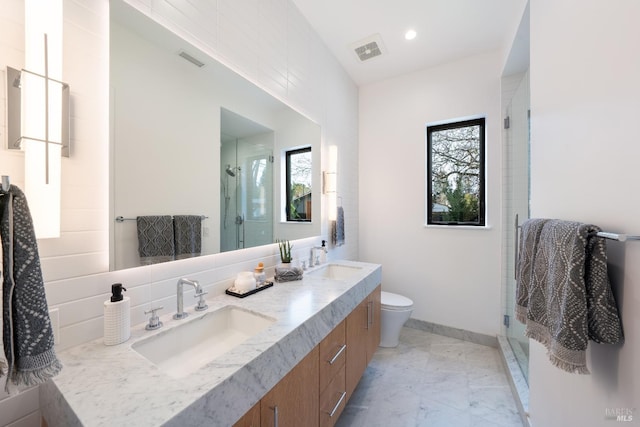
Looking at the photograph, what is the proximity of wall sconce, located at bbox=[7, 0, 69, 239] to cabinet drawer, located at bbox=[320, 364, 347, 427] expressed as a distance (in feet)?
4.00

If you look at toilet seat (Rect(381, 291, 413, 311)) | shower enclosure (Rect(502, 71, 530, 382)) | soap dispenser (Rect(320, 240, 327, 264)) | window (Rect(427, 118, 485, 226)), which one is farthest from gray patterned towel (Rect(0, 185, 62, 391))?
window (Rect(427, 118, 485, 226))

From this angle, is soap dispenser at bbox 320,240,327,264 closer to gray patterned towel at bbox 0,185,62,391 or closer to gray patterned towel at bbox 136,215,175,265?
gray patterned towel at bbox 136,215,175,265

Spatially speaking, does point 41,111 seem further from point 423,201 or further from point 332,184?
point 423,201

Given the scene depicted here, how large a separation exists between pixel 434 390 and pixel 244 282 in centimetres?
157

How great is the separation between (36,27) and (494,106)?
2.92 meters

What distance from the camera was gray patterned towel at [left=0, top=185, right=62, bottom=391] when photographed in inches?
19.4

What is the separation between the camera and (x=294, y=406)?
3.04 ft

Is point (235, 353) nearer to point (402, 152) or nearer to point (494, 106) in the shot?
point (402, 152)

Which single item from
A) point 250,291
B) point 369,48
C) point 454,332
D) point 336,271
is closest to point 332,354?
point 250,291

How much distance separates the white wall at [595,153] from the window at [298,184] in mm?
1447

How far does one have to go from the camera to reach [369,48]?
2270 millimetres

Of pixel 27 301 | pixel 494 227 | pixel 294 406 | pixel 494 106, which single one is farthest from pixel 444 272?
pixel 27 301

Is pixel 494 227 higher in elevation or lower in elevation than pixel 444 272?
higher

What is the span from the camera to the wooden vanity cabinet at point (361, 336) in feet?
4.73
